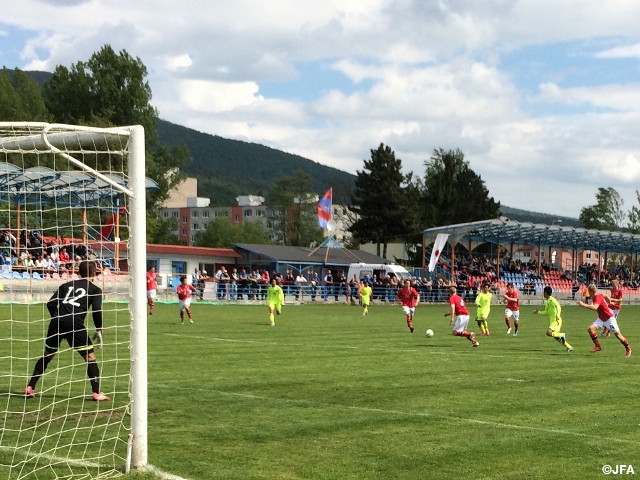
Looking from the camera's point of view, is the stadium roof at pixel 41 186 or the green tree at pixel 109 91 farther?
the green tree at pixel 109 91

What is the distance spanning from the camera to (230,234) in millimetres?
113688

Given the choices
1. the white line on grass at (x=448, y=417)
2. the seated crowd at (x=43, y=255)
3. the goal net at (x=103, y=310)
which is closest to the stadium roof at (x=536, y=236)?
the seated crowd at (x=43, y=255)

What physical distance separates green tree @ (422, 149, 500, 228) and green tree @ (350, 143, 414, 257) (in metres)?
7.97

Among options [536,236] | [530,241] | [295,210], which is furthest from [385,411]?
[295,210]

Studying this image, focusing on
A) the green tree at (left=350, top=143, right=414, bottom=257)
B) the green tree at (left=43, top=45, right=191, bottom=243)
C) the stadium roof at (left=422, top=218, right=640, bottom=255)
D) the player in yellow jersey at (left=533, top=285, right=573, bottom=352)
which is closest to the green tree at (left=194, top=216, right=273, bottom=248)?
the green tree at (left=350, top=143, right=414, bottom=257)

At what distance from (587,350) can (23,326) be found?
15.6 metres

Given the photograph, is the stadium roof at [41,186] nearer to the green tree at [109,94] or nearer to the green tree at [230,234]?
the green tree at [109,94]

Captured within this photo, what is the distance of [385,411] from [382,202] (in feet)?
274

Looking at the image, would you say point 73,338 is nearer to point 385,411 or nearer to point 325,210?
point 385,411

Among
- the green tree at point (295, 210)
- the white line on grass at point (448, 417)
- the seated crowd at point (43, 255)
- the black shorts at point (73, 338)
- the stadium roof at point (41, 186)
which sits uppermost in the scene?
the green tree at point (295, 210)

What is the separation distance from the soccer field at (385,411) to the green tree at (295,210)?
94689 mm

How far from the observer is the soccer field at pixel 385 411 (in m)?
8.66

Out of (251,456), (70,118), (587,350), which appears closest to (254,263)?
(70,118)

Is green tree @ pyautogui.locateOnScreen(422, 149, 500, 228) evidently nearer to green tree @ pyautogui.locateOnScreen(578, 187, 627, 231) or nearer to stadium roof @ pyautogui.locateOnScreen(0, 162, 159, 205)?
green tree @ pyautogui.locateOnScreen(578, 187, 627, 231)
